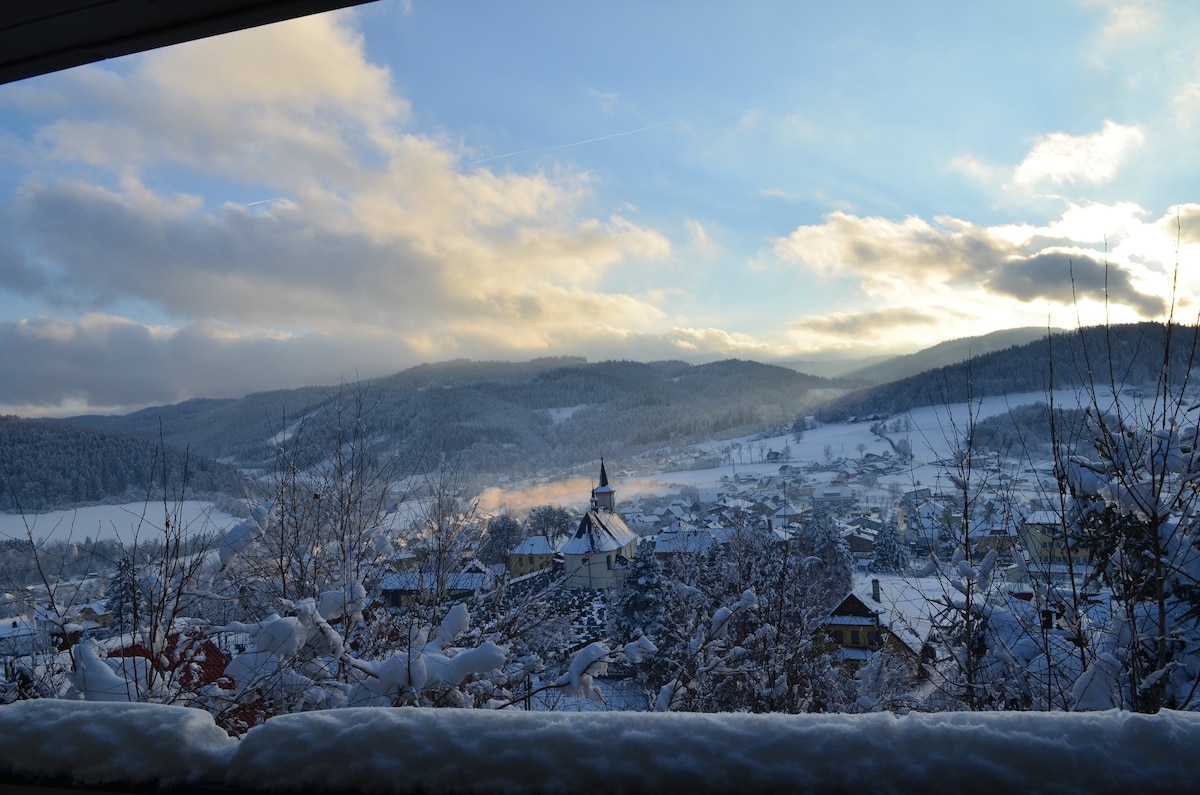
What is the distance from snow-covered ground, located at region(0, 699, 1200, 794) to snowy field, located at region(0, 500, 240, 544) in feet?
10.3

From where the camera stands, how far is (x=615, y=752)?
0.67 meters

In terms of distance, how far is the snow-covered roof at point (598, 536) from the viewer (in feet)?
56.4

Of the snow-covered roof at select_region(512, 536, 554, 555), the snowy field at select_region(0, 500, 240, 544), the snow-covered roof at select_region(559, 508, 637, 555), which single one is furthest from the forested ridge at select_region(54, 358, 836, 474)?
the snow-covered roof at select_region(559, 508, 637, 555)

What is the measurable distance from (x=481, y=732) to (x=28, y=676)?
12.1ft

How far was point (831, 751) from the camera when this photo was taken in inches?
25.4

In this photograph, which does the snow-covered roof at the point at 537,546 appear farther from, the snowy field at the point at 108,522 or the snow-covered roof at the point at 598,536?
the snowy field at the point at 108,522

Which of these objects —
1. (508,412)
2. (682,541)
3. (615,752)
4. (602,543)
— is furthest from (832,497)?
(615,752)

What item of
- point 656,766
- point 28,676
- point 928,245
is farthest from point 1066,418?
point 28,676

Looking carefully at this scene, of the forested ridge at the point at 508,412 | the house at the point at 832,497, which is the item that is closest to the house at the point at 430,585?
the forested ridge at the point at 508,412

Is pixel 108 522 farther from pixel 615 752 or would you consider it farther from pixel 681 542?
pixel 681 542

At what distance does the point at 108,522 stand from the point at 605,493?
1826 centimetres

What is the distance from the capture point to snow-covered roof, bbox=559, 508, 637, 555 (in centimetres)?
1720

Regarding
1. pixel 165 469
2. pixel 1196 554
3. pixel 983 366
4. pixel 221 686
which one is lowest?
pixel 221 686

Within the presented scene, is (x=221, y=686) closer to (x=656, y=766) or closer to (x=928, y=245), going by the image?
(x=656, y=766)
